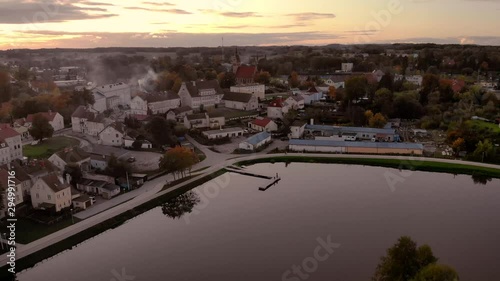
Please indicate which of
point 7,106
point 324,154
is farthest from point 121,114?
point 324,154

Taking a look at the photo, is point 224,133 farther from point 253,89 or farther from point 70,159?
point 253,89

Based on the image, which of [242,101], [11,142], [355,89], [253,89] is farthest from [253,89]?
[11,142]

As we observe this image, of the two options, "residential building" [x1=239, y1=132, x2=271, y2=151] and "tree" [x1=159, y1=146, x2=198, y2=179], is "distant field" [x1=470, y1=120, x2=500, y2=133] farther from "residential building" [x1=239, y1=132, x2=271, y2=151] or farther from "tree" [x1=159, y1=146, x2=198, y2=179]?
"tree" [x1=159, y1=146, x2=198, y2=179]

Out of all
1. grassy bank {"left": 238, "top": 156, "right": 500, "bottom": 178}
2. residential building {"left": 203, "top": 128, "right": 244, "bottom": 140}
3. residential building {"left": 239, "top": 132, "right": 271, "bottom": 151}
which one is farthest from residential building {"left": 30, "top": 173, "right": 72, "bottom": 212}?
residential building {"left": 203, "top": 128, "right": 244, "bottom": 140}

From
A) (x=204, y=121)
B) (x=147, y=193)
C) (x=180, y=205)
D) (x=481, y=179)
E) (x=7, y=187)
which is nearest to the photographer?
(x=7, y=187)

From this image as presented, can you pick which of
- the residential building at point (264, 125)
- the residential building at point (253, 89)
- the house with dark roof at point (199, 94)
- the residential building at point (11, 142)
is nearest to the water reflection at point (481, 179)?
the residential building at point (264, 125)
